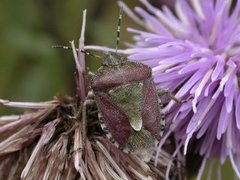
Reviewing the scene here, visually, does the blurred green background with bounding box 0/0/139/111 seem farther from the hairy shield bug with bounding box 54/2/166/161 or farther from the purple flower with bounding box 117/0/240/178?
the hairy shield bug with bounding box 54/2/166/161

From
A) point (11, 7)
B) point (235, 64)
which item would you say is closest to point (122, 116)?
point (235, 64)

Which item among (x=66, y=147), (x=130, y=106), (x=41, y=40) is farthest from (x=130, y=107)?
(x=41, y=40)

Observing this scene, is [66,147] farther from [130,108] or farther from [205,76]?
[205,76]

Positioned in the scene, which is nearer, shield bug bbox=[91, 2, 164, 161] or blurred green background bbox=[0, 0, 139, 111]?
shield bug bbox=[91, 2, 164, 161]

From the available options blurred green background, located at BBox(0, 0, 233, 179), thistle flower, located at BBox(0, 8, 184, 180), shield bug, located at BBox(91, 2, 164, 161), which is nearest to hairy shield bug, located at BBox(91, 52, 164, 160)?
shield bug, located at BBox(91, 2, 164, 161)

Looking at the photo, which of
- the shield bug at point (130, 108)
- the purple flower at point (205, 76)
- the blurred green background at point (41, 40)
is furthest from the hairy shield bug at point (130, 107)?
the blurred green background at point (41, 40)

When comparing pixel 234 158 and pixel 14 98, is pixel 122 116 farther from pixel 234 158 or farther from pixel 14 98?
pixel 14 98
